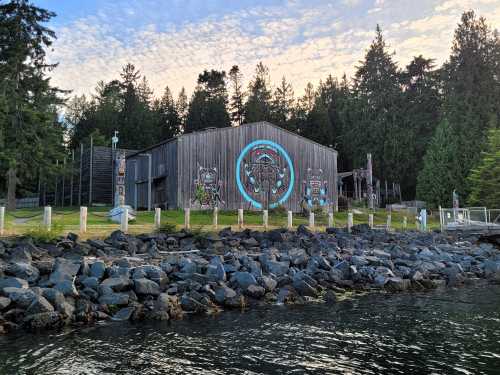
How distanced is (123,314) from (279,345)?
12.6 feet

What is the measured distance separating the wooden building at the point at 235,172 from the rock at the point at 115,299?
59.5ft

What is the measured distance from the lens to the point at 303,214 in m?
32.5


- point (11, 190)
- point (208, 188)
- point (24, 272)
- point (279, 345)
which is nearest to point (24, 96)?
point (11, 190)

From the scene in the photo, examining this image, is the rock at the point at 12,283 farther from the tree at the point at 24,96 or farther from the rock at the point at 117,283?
the tree at the point at 24,96

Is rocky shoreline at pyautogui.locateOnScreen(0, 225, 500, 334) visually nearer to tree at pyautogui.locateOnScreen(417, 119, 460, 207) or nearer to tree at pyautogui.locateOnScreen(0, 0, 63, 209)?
tree at pyautogui.locateOnScreen(0, 0, 63, 209)

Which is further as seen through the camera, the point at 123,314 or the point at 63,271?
the point at 63,271

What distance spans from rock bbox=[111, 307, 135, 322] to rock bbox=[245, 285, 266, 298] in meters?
3.32

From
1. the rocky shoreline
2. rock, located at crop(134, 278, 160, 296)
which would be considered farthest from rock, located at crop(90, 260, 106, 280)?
rock, located at crop(134, 278, 160, 296)

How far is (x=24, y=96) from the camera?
34469 mm

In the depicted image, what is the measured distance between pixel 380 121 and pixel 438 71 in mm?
11673

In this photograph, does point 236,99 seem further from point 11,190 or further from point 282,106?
point 11,190

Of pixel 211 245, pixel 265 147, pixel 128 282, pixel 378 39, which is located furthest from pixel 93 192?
pixel 378 39

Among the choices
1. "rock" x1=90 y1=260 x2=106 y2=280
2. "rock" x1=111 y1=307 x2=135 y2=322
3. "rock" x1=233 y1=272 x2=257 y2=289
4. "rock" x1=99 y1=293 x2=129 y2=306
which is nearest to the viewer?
"rock" x1=111 y1=307 x2=135 y2=322

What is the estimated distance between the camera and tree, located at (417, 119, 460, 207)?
4566 centimetres
